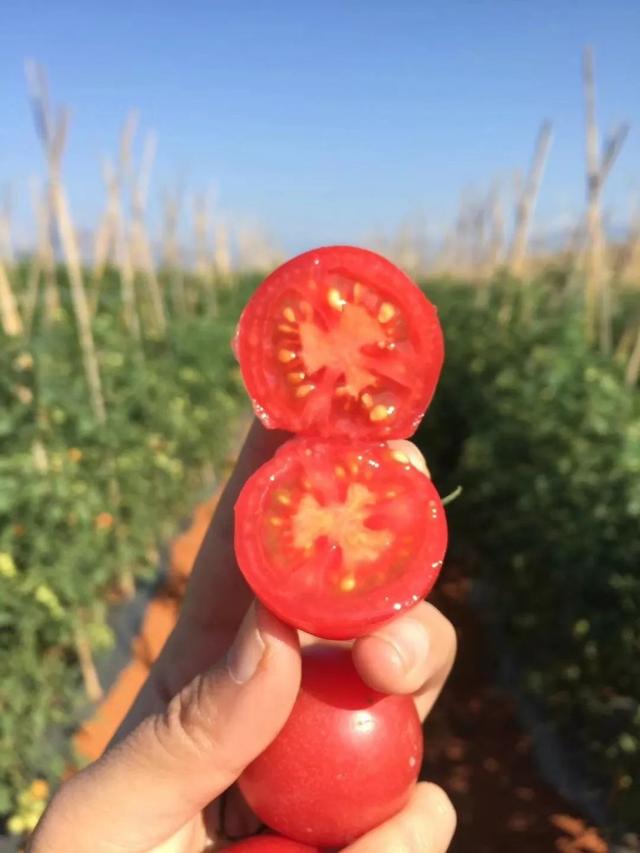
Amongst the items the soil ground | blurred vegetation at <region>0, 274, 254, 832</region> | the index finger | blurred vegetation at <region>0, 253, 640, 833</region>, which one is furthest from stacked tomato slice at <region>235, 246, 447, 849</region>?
the soil ground

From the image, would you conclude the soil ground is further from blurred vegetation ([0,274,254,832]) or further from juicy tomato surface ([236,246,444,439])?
juicy tomato surface ([236,246,444,439])

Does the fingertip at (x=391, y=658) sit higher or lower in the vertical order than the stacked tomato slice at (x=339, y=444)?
lower

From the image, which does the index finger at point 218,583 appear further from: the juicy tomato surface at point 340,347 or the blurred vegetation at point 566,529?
the blurred vegetation at point 566,529

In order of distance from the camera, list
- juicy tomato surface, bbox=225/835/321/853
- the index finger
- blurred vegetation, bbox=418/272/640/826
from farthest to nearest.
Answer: blurred vegetation, bbox=418/272/640/826
the index finger
juicy tomato surface, bbox=225/835/321/853

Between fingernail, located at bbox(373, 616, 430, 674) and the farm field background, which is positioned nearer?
fingernail, located at bbox(373, 616, 430, 674)

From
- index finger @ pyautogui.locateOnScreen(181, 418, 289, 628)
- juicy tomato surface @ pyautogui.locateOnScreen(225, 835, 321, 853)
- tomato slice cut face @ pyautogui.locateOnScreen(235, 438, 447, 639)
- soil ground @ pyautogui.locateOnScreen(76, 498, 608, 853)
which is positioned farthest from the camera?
soil ground @ pyautogui.locateOnScreen(76, 498, 608, 853)

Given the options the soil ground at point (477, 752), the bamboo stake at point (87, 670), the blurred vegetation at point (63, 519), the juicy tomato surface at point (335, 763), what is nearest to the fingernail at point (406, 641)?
the juicy tomato surface at point (335, 763)

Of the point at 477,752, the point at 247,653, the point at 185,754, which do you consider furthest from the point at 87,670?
the point at 247,653

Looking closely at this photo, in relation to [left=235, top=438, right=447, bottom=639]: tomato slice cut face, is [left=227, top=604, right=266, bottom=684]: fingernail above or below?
below
